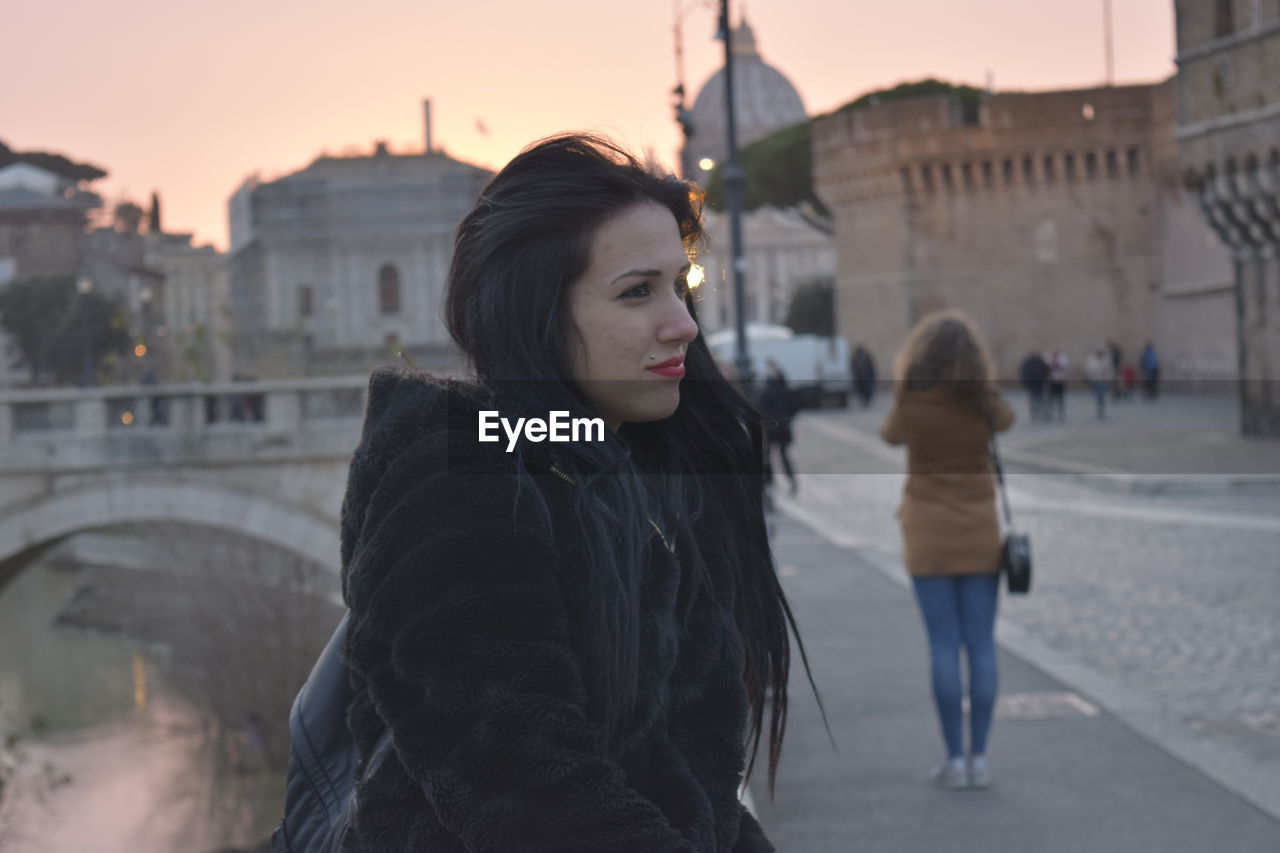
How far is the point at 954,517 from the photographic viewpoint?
15.7 feet

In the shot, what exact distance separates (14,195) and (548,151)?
4002 cm

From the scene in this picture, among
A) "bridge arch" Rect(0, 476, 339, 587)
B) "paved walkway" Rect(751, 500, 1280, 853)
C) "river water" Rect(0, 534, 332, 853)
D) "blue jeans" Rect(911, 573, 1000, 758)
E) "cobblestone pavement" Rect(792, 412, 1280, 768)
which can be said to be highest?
"blue jeans" Rect(911, 573, 1000, 758)

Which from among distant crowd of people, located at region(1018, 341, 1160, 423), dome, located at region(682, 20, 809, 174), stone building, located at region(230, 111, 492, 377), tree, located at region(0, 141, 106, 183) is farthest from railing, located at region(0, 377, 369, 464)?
dome, located at region(682, 20, 809, 174)

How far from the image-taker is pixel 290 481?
2164cm

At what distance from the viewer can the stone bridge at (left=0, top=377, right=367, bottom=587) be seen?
2150 cm

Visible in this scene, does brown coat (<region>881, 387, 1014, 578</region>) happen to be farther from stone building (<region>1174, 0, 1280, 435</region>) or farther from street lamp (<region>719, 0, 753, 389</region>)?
stone building (<region>1174, 0, 1280, 435</region>)

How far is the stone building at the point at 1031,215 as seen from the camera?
126ft

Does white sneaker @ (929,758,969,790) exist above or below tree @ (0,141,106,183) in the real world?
below

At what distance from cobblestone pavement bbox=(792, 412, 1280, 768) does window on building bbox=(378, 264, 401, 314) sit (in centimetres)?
2875

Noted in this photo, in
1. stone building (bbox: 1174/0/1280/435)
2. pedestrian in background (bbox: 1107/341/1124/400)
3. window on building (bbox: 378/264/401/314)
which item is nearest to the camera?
stone building (bbox: 1174/0/1280/435)

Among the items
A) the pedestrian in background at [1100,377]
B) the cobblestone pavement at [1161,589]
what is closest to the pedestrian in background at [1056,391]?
the pedestrian in background at [1100,377]

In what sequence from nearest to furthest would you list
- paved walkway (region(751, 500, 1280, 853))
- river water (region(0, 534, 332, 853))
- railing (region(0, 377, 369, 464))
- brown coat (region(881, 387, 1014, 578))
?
paved walkway (region(751, 500, 1280, 853)), brown coat (region(881, 387, 1014, 578)), river water (region(0, 534, 332, 853)), railing (region(0, 377, 369, 464))

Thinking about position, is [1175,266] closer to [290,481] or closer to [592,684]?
[290,481]

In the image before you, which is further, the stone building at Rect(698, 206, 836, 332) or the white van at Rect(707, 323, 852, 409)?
the stone building at Rect(698, 206, 836, 332)
